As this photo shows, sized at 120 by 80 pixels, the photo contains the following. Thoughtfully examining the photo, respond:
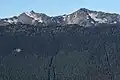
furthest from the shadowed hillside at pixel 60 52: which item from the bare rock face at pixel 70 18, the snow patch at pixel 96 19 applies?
the snow patch at pixel 96 19

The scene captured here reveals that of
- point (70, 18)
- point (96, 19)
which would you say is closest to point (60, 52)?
point (70, 18)

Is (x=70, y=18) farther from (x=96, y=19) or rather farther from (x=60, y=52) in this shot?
(x=60, y=52)

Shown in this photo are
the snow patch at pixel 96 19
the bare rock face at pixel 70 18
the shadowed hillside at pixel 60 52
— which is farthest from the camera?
the bare rock face at pixel 70 18

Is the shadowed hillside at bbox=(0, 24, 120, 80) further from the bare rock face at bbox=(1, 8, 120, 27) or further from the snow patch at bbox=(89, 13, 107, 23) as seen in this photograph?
the snow patch at bbox=(89, 13, 107, 23)

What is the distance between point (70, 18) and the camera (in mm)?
144875

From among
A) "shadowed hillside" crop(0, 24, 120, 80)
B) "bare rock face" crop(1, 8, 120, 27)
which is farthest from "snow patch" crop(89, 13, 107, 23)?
"shadowed hillside" crop(0, 24, 120, 80)

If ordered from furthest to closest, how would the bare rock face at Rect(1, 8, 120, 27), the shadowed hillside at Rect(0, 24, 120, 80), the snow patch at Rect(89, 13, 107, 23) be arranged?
1. the bare rock face at Rect(1, 8, 120, 27)
2. the snow patch at Rect(89, 13, 107, 23)
3. the shadowed hillside at Rect(0, 24, 120, 80)

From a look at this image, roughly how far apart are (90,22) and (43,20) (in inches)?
750

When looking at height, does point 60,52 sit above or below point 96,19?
below

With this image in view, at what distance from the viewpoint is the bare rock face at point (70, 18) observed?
462 ft

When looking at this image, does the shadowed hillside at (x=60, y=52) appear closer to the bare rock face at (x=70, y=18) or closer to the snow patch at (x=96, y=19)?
the bare rock face at (x=70, y=18)

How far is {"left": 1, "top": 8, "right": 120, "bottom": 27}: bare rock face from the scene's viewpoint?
14075 centimetres

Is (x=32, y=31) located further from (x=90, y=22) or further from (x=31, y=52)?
(x=90, y=22)

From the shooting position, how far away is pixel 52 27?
12731 centimetres
